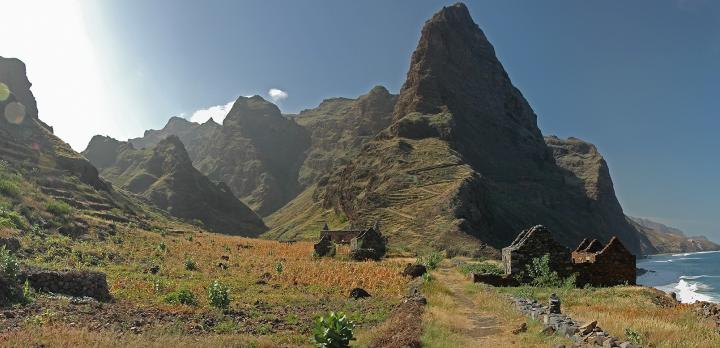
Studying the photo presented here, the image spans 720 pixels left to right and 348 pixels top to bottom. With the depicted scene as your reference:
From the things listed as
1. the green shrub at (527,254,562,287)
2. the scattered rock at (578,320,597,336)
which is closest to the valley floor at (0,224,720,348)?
the scattered rock at (578,320,597,336)

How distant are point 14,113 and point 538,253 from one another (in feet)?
450

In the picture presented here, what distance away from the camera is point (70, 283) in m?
22.2

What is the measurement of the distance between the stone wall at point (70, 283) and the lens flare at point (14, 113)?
4789 inches

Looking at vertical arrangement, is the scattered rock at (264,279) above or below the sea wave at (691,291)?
above

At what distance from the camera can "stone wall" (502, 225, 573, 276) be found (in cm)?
2938

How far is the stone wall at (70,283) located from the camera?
21.4 meters

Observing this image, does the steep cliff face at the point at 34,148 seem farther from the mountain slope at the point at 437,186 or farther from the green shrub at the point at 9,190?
the mountain slope at the point at 437,186

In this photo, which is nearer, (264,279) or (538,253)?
(538,253)

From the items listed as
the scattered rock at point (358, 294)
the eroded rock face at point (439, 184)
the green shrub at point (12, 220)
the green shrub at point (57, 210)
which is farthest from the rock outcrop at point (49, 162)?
the scattered rock at point (358, 294)

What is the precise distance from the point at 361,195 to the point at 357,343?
395 feet

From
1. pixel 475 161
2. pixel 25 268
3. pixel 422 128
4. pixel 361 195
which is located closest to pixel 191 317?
pixel 25 268

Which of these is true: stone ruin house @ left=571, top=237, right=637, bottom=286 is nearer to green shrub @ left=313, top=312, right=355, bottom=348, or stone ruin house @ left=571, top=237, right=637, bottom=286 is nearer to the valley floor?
the valley floor

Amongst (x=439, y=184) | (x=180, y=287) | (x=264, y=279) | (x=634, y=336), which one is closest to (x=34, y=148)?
(x=439, y=184)

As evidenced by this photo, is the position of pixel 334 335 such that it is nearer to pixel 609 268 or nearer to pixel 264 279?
pixel 264 279
